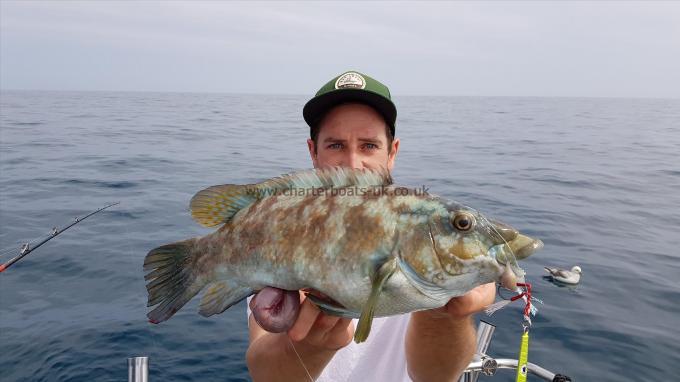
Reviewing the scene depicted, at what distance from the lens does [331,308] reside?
2406 millimetres

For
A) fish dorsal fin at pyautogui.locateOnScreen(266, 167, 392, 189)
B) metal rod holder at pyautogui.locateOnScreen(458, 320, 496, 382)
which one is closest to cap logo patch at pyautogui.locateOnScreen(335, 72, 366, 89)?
fish dorsal fin at pyautogui.locateOnScreen(266, 167, 392, 189)

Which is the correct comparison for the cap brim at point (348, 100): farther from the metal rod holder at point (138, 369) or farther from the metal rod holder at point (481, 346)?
the metal rod holder at point (138, 369)

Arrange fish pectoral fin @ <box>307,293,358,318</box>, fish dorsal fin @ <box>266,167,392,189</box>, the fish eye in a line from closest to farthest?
the fish eye, fish pectoral fin @ <box>307,293,358,318</box>, fish dorsal fin @ <box>266,167,392,189</box>

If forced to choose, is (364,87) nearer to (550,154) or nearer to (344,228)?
(344,228)

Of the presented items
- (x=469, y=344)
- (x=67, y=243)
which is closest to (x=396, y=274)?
(x=469, y=344)

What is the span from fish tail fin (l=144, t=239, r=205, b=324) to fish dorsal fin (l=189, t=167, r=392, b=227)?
224 mm

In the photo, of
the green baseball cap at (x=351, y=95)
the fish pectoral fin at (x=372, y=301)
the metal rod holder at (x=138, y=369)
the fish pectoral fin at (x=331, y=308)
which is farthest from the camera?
the green baseball cap at (x=351, y=95)

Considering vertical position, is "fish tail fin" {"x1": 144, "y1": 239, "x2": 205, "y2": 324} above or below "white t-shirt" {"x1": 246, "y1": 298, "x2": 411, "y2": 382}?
above

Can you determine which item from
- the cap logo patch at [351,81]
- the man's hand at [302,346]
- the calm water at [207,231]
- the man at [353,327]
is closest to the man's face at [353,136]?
the man at [353,327]

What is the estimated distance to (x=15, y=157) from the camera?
20.8 m

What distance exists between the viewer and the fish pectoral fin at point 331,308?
239cm

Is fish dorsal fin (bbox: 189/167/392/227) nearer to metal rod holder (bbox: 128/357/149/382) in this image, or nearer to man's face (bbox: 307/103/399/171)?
man's face (bbox: 307/103/399/171)

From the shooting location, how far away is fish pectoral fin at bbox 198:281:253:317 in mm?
2648

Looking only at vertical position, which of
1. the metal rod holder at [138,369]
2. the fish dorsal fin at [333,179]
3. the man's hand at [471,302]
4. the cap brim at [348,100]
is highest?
the cap brim at [348,100]
